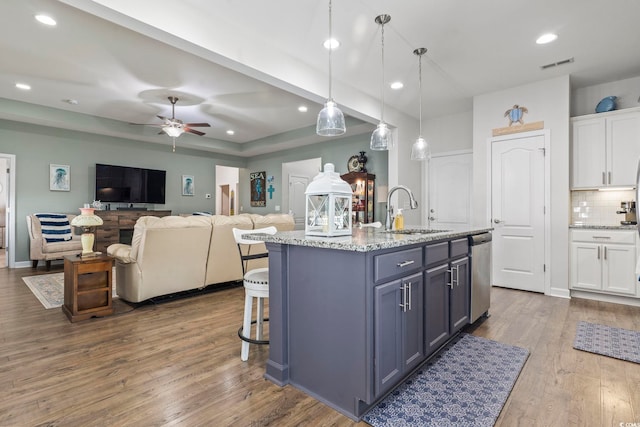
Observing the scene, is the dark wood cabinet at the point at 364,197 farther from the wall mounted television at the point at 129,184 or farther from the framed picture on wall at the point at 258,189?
the wall mounted television at the point at 129,184

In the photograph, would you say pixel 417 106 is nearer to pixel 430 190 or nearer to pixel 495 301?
pixel 430 190

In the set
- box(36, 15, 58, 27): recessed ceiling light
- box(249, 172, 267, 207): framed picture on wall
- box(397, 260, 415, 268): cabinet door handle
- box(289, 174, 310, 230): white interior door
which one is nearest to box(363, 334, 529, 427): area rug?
box(397, 260, 415, 268): cabinet door handle

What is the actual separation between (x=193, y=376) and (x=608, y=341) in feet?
10.6

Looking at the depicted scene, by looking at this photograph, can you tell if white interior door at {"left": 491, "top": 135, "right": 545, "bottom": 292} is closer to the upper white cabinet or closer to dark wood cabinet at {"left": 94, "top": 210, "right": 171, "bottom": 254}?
the upper white cabinet

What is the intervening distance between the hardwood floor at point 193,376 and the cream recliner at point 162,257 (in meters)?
0.35

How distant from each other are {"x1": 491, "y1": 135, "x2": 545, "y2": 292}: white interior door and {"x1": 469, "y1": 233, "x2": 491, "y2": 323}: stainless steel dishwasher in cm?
156

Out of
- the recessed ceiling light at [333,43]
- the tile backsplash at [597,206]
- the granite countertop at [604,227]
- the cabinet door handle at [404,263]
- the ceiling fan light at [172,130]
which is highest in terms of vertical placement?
the recessed ceiling light at [333,43]

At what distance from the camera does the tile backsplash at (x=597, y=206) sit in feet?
13.3

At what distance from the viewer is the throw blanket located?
5594 millimetres

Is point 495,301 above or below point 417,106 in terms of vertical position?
below

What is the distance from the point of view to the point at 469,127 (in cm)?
530

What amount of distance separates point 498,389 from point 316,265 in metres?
1.33

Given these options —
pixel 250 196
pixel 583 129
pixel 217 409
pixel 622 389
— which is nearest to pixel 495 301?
pixel 622 389

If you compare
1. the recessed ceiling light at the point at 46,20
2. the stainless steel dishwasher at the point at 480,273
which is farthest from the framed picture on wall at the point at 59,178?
the stainless steel dishwasher at the point at 480,273
